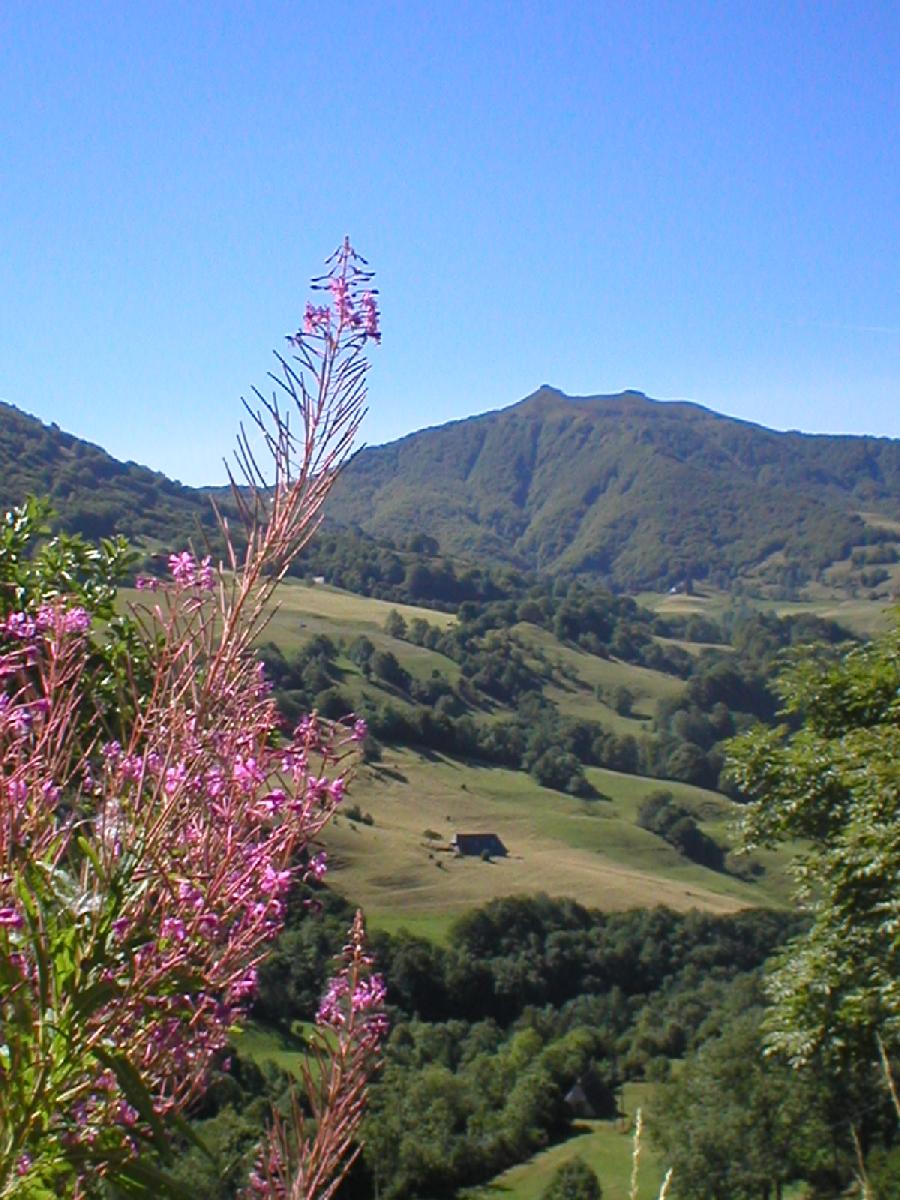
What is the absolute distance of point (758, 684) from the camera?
113 metres

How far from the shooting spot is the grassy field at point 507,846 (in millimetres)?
55844

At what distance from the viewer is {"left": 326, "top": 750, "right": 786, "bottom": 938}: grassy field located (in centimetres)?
5584

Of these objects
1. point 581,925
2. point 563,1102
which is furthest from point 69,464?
point 563,1102

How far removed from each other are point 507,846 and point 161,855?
67597mm

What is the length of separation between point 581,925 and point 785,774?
1704 inches

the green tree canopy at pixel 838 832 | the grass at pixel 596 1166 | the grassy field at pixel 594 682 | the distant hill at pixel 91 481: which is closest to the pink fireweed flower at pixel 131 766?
the green tree canopy at pixel 838 832

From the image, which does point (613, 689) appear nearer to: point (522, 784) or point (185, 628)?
point (522, 784)

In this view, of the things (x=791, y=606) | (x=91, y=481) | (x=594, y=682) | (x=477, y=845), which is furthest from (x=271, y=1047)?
(x=791, y=606)

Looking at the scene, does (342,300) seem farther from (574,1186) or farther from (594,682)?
(594,682)

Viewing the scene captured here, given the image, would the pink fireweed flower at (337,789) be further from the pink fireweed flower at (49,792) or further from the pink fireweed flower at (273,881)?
the pink fireweed flower at (49,792)

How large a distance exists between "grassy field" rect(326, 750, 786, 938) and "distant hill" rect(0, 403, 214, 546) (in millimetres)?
21673

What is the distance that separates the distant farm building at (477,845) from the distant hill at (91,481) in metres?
24.7

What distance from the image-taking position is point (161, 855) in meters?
1.84

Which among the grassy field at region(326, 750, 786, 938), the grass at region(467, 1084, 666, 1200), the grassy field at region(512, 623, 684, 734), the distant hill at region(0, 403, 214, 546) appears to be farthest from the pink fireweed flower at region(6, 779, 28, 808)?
the grassy field at region(512, 623, 684, 734)
